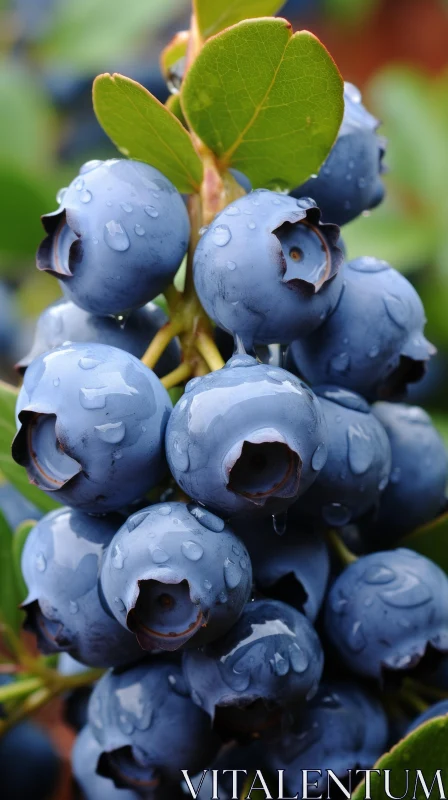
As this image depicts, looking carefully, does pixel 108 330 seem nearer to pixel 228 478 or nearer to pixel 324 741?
pixel 228 478

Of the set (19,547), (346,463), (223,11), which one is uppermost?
(223,11)

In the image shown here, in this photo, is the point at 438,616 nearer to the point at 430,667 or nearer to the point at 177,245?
the point at 430,667

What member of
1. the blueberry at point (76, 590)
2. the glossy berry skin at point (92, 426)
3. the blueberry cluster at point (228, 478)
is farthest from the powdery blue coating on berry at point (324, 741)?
the glossy berry skin at point (92, 426)

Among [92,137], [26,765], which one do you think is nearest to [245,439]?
[26,765]

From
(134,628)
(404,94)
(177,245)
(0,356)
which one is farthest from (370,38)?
(134,628)

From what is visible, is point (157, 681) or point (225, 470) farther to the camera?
point (157, 681)
